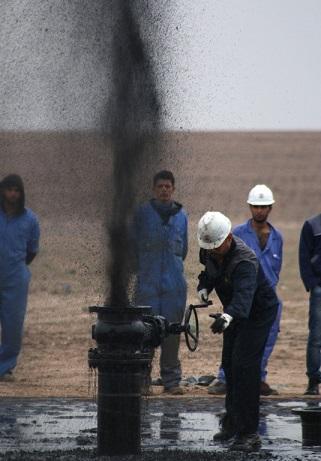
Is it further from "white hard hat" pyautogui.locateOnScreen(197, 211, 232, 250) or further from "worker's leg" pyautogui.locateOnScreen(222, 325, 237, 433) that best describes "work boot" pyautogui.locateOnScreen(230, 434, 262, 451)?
"white hard hat" pyautogui.locateOnScreen(197, 211, 232, 250)

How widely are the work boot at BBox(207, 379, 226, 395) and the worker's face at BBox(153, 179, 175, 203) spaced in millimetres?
1851

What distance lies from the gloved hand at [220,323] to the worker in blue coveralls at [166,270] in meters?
3.77

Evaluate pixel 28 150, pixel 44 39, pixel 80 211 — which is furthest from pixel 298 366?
pixel 44 39

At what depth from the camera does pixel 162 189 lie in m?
16.2

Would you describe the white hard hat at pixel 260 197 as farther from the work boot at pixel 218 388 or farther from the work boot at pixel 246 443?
the work boot at pixel 246 443

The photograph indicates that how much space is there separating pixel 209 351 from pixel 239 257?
364 inches

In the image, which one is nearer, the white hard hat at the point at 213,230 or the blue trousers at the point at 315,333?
the white hard hat at the point at 213,230

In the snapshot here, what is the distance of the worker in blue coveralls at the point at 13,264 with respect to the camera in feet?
57.2

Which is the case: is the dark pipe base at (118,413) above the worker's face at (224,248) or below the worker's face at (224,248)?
below

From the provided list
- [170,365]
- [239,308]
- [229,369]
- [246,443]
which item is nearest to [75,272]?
[170,365]

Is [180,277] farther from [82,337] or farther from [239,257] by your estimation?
[82,337]

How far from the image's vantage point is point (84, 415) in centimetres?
1446

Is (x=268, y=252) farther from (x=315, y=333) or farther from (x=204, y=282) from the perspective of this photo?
(x=204, y=282)

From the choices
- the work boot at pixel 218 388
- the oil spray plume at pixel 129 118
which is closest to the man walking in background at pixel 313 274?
the work boot at pixel 218 388
